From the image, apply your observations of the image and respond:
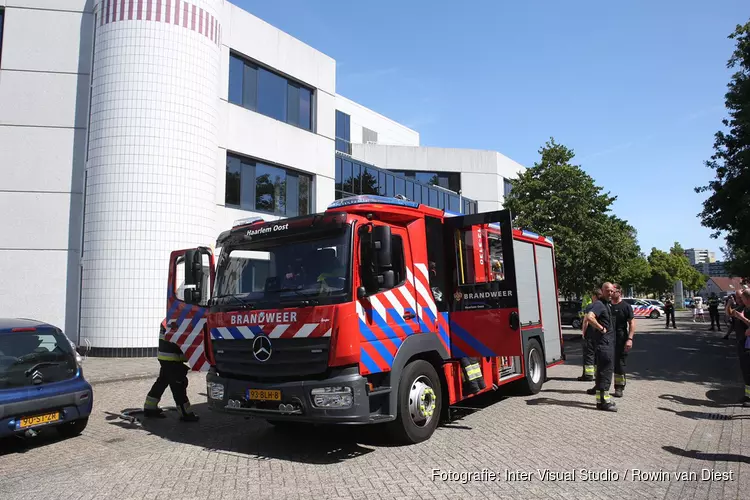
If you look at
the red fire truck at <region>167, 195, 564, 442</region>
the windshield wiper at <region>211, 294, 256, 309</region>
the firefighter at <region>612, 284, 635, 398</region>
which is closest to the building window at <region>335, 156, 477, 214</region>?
the firefighter at <region>612, 284, 635, 398</region>

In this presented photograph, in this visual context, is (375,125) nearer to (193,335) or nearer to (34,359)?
(193,335)

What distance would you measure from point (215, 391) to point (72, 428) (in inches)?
93.3

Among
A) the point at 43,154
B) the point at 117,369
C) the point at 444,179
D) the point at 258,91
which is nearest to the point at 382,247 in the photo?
the point at 117,369

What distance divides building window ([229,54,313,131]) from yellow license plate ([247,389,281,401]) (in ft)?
47.0

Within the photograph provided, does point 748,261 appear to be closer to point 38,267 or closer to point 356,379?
point 356,379

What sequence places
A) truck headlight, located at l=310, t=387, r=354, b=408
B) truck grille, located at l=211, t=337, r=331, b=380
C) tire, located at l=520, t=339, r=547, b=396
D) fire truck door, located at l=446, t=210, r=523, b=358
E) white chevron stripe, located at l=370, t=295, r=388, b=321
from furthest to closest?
tire, located at l=520, t=339, r=547, b=396, fire truck door, located at l=446, t=210, r=523, b=358, white chevron stripe, located at l=370, t=295, r=388, b=321, truck grille, located at l=211, t=337, r=331, b=380, truck headlight, located at l=310, t=387, r=354, b=408

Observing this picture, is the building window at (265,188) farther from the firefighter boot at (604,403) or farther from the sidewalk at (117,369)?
the firefighter boot at (604,403)

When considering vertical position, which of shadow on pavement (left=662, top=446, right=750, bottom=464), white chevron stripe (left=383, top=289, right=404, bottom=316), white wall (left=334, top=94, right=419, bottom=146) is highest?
white wall (left=334, top=94, right=419, bottom=146)

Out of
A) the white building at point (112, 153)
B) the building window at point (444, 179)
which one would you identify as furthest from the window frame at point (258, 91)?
the building window at point (444, 179)

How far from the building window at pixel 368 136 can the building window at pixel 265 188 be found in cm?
1768

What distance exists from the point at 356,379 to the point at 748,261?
1069 inches

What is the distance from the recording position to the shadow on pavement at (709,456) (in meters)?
5.19

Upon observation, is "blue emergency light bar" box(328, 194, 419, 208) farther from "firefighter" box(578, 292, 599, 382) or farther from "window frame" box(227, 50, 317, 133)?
"window frame" box(227, 50, 317, 133)

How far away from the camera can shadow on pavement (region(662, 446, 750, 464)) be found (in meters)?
5.19
